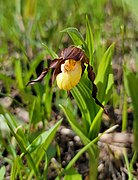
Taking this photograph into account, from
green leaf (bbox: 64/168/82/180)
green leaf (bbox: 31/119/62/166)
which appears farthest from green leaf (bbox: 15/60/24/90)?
green leaf (bbox: 64/168/82/180)

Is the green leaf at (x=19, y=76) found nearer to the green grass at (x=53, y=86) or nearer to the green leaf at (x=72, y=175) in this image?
the green grass at (x=53, y=86)

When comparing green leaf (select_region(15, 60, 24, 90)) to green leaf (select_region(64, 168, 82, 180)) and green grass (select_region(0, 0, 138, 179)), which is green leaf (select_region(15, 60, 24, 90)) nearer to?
green grass (select_region(0, 0, 138, 179))

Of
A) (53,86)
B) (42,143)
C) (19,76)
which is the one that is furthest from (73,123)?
(19,76)

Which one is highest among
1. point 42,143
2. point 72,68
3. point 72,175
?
point 72,68

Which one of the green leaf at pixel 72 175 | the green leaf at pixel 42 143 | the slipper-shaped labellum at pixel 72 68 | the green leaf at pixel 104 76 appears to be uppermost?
the slipper-shaped labellum at pixel 72 68

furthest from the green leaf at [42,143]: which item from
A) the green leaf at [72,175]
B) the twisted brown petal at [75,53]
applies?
the twisted brown petal at [75,53]

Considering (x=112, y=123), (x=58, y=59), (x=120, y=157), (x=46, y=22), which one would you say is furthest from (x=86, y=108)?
(x=46, y=22)

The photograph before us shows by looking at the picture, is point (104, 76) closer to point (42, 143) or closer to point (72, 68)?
point (72, 68)

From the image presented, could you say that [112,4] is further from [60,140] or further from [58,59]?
[58,59]

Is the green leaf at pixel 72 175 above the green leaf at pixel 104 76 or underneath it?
underneath
